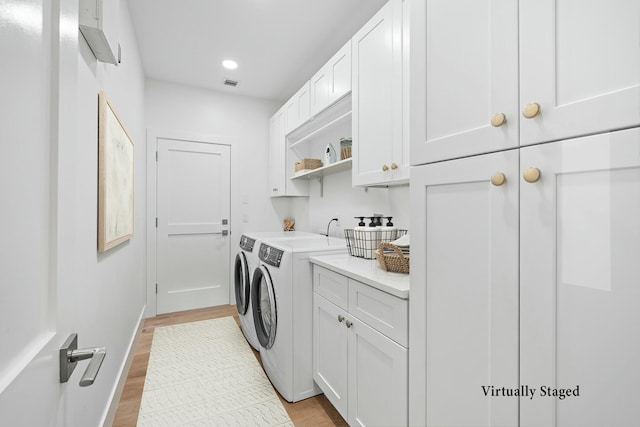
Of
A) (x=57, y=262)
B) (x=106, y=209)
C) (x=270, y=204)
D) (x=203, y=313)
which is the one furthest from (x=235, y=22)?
(x=203, y=313)

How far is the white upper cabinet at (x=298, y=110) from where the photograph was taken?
8.89 feet

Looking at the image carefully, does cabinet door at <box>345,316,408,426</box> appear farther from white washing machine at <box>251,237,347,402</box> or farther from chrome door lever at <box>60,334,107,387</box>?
chrome door lever at <box>60,334,107,387</box>

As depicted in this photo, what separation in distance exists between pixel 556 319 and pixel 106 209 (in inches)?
70.9

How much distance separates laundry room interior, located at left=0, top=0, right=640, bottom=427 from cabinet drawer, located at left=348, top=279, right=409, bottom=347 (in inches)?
0.5

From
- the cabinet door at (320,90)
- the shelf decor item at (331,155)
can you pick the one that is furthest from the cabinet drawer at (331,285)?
the cabinet door at (320,90)

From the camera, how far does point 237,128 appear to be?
146 inches

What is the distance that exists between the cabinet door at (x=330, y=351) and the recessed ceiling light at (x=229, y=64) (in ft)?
7.95

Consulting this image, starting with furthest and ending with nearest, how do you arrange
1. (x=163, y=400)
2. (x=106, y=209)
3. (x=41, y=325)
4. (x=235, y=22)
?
1. (x=235, y=22)
2. (x=163, y=400)
3. (x=106, y=209)
4. (x=41, y=325)

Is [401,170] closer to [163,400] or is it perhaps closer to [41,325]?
[41,325]

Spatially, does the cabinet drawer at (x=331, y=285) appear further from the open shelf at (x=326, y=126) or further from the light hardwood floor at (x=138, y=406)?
the open shelf at (x=326, y=126)

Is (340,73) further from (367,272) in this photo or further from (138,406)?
(138,406)

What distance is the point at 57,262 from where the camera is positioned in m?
0.51

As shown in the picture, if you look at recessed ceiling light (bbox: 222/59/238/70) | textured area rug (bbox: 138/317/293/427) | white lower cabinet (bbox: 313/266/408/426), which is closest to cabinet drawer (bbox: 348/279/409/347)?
white lower cabinet (bbox: 313/266/408/426)

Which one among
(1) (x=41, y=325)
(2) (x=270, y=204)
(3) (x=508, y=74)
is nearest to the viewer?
(1) (x=41, y=325)
